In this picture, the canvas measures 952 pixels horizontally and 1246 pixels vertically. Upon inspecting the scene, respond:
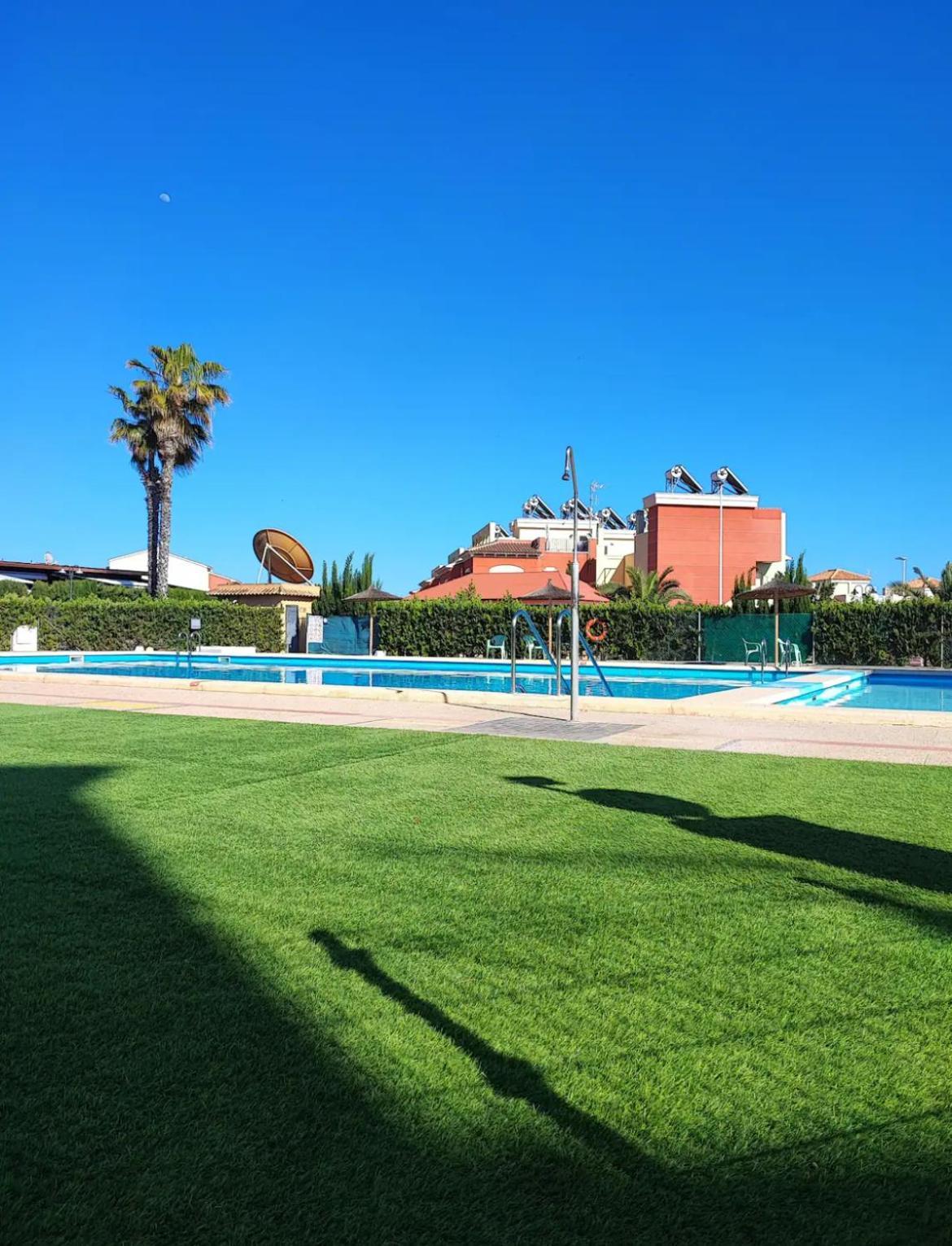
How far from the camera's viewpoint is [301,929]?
3549 mm

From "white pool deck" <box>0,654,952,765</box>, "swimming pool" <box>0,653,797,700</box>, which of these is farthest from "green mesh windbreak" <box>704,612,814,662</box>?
"white pool deck" <box>0,654,952,765</box>

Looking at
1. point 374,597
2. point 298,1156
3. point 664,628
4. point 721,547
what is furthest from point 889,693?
point 721,547

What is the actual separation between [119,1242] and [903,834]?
460 centimetres

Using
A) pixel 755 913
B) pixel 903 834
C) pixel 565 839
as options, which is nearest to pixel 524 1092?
pixel 755 913

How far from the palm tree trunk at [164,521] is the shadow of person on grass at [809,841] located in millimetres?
30877

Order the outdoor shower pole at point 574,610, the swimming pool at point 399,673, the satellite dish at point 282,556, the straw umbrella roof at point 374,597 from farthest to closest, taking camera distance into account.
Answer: the satellite dish at point 282,556 < the straw umbrella roof at point 374,597 < the swimming pool at point 399,673 < the outdoor shower pole at point 574,610

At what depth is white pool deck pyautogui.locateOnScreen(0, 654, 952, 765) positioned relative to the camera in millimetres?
9172

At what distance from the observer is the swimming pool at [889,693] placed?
55.2ft

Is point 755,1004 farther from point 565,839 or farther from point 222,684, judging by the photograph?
point 222,684

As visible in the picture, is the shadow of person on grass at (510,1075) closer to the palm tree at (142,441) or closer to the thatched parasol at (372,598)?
the thatched parasol at (372,598)

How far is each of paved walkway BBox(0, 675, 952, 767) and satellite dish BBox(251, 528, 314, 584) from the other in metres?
27.4

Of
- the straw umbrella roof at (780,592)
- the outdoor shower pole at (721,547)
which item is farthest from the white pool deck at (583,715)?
the outdoor shower pole at (721,547)

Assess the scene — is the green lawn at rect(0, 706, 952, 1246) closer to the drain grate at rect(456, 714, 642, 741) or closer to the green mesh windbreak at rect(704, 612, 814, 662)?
the drain grate at rect(456, 714, 642, 741)

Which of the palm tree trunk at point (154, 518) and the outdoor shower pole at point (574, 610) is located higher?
the palm tree trunk at point (154, 518)
